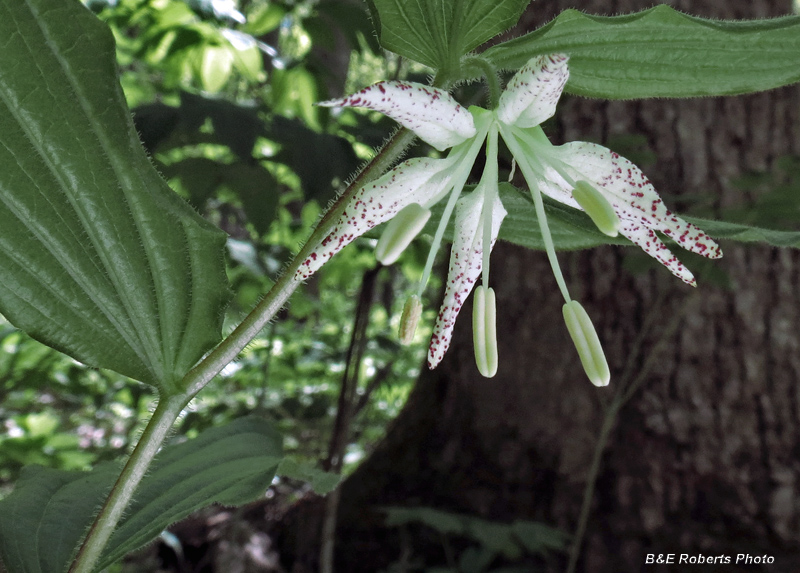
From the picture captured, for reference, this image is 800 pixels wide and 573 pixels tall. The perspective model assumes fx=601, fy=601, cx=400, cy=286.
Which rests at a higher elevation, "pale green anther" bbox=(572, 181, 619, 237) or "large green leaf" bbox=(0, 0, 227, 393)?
"pale green anther" bbox=(572, 181, 619, 237)

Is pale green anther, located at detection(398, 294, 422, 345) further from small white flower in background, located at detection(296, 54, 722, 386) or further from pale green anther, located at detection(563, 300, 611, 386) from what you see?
pale green anther, located at detection(563, 300, 611, 386)

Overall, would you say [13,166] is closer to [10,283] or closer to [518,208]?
[10,283]

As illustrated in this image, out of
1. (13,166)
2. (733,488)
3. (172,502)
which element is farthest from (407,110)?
(733,488)

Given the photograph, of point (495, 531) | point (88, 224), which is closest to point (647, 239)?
point (88, 224)

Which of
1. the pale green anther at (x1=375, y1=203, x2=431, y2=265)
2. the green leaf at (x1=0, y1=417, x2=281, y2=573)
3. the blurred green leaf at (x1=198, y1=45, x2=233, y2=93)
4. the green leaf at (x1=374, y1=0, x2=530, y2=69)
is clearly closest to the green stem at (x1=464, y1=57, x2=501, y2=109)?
the green leaf at (x1=374, y1=0, x2=530, y2=69)

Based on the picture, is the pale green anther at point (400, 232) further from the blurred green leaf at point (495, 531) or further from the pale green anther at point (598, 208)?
the blurred green leaf at point (495, 531)

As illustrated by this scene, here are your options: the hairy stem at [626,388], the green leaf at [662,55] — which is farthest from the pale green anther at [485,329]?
the hairy stem at [626,388]

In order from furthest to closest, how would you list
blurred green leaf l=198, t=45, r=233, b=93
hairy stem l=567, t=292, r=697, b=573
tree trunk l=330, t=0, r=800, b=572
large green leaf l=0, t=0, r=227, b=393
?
1. blurred green leaf l=198, t=45, r=233, b=93
2. tree trunk l=330, t=0, r=800, b=572
3. hairy stem l=567, t=292, r=697, b=573
4. large green leaf l=0, t=0, r=227, b=393
